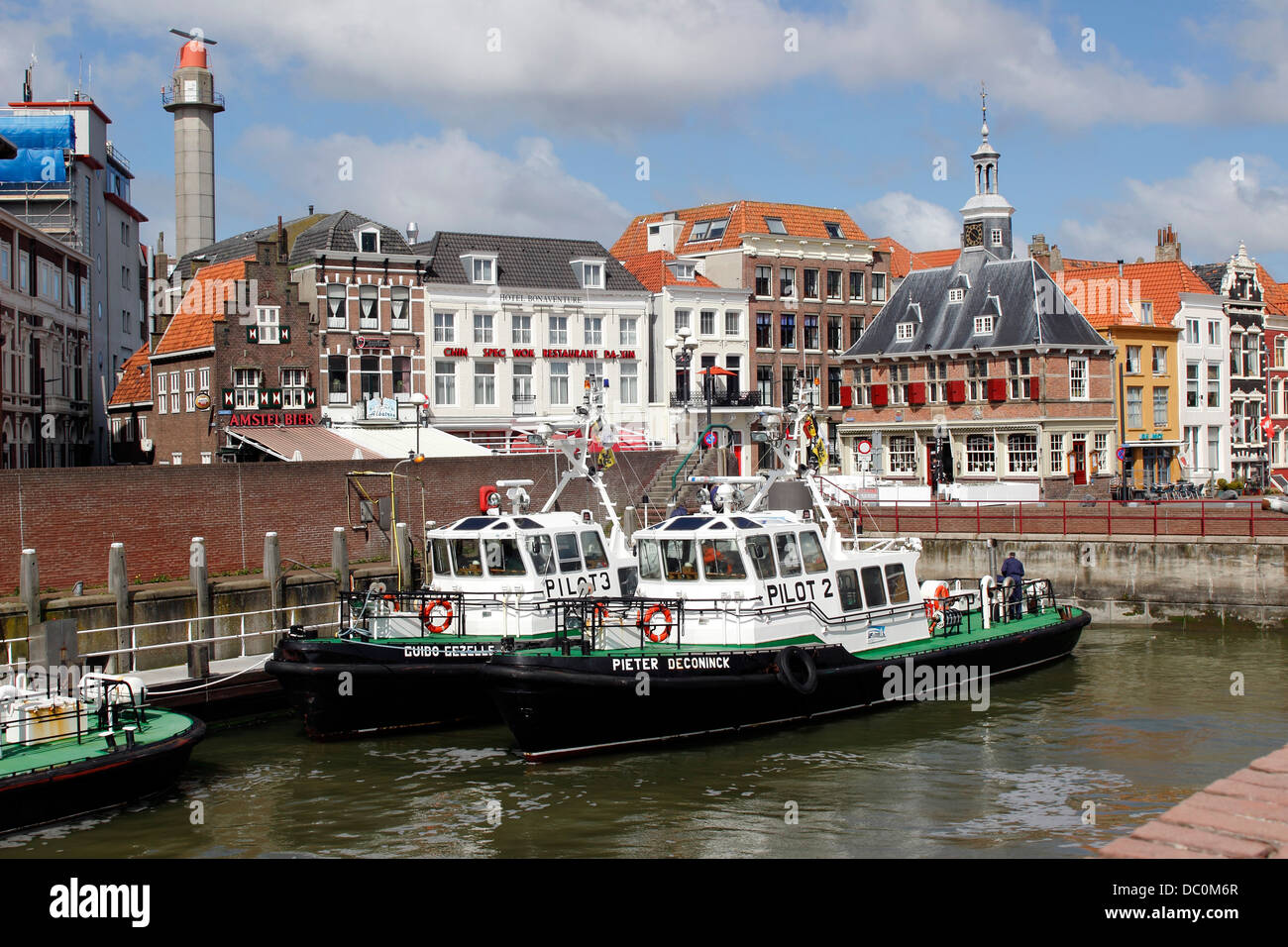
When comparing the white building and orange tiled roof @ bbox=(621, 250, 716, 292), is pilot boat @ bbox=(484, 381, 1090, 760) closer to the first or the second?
the white building

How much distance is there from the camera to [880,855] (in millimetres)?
14422

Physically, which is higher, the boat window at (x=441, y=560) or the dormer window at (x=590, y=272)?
the dormer window at (x=590, y=272)

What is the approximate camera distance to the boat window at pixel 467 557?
24.4 metres

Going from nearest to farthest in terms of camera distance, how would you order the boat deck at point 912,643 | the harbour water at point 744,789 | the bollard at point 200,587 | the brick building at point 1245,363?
the harbour water at point 744,789
the boat deck at point 912,643
the bollard at point 200,587
the brick building at point 1245,363

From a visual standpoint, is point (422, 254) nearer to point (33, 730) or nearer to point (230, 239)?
point (230, 239)

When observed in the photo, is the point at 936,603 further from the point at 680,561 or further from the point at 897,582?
the point at 680,561

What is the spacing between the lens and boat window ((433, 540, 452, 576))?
24641 millimetres

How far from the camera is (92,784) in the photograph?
54.5ft

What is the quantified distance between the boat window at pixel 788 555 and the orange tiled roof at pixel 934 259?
4847 cm

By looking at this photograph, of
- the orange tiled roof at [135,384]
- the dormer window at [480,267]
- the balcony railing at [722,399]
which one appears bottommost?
the balcony railing at [722,399]

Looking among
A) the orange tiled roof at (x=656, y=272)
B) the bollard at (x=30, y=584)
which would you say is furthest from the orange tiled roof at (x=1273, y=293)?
the bollard at (x=30, y=584)

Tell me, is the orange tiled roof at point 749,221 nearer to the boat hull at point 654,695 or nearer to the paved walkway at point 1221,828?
the boat hull at point 654,695

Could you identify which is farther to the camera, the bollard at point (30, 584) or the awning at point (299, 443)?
the awning at point (299, 443)

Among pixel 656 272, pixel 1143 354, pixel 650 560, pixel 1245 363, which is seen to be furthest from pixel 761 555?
pixel 1245 363
